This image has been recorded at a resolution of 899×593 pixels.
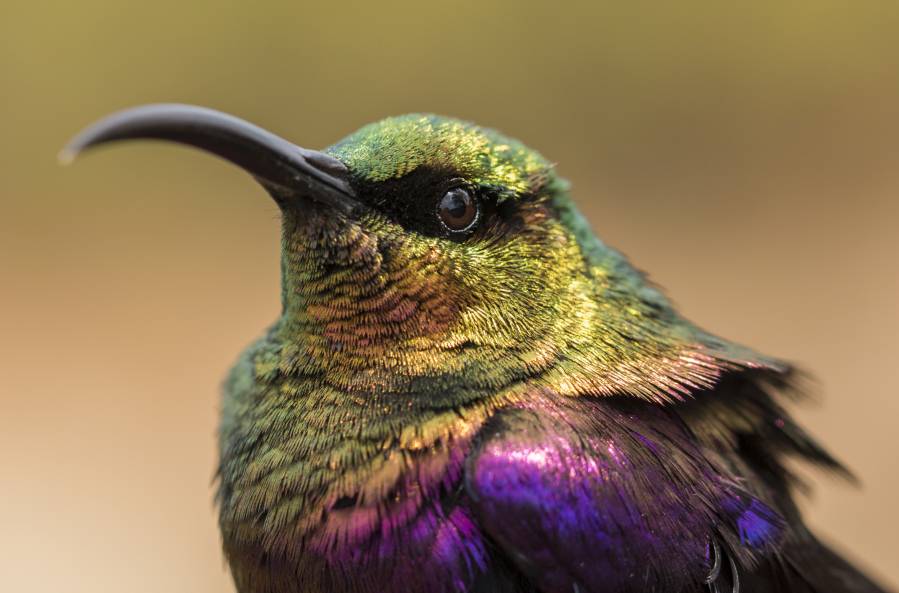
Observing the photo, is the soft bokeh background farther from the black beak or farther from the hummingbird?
the black beak

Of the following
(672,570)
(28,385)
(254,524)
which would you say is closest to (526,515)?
(672,570)

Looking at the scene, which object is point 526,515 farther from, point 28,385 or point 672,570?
point 28,385

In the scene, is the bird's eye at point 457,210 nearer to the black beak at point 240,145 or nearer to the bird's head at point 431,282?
the bird's head at point 431,282

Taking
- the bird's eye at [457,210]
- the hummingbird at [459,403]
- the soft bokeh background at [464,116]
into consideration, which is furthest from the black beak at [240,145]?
the soft bokeh background at [464,116]

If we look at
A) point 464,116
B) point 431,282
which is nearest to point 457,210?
point 431,282

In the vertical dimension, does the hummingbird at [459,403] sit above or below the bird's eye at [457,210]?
below
